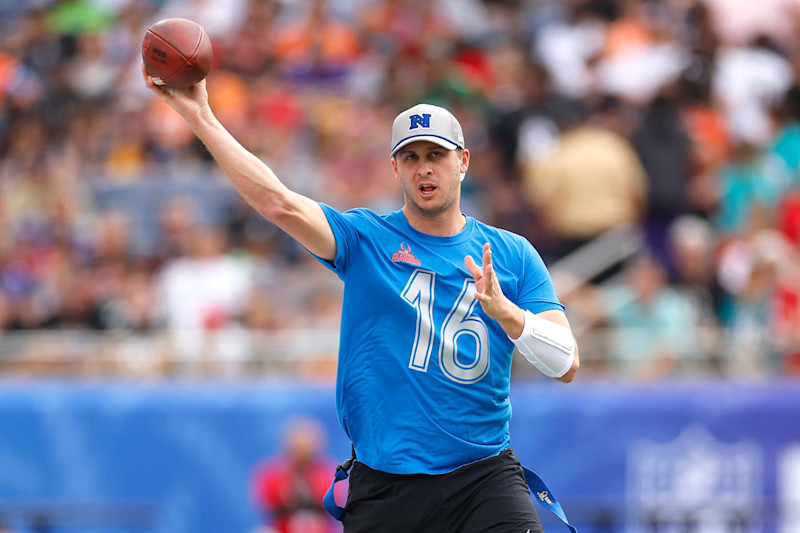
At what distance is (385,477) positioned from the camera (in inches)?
212

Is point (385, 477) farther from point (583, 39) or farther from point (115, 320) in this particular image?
point (583, 39)

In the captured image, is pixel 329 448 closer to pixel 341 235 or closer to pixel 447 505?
pixel 447 505

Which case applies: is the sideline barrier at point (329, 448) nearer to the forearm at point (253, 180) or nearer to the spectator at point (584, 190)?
the spectator at point (584, 190)

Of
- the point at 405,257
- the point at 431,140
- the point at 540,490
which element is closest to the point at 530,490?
the point at 540,490

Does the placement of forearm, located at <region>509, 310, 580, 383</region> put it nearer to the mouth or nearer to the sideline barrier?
the mouth

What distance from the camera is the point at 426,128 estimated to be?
17.5 ft

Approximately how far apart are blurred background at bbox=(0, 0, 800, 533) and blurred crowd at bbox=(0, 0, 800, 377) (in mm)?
30

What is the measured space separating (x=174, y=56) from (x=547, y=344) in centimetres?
182

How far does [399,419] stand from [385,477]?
0.26 metres

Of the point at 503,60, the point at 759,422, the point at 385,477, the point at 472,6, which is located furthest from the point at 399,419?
the point at 472,6

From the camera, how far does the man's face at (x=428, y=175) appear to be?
17.7 feet

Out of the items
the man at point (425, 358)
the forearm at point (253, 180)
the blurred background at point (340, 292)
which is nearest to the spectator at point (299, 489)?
the blurred background at point (340, 292)

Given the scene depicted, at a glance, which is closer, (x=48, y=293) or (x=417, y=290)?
(x=417, y=290)

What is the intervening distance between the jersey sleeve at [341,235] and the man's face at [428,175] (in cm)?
27
